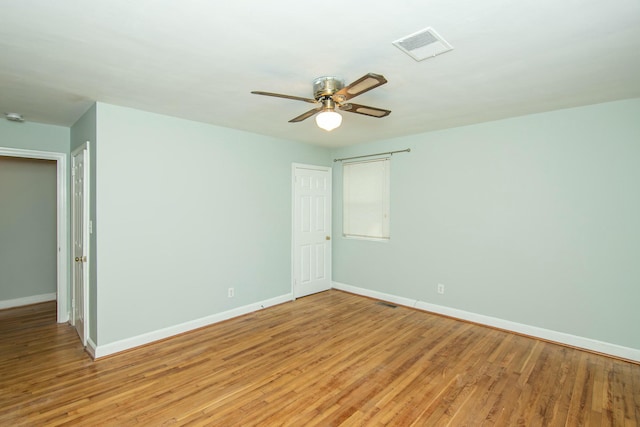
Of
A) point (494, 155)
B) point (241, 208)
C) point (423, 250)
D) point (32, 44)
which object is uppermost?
point (32, 44)

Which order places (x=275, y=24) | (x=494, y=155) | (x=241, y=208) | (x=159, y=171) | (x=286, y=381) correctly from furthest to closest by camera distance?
(x=241, y=208)
(x=494, y=155)
(x=159, y=171)
(x=286, y=381)
(x=275, y=24)

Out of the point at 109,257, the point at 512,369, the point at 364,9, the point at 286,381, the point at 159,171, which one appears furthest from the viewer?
the point at 159,171

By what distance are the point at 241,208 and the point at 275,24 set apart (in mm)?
2757

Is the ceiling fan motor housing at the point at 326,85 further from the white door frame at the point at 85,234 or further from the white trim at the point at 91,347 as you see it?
the white trim at the point at 91,347

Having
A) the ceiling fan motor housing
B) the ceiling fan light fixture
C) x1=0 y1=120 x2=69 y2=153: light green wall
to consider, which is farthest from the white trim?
the ceiling fan motor housing

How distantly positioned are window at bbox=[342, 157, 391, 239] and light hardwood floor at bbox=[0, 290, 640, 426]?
64.7 inches

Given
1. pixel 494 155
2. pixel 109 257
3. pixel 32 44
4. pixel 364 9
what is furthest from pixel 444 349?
pixel 32 44

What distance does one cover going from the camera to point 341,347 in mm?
3221

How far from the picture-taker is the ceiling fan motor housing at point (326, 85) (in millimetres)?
2307

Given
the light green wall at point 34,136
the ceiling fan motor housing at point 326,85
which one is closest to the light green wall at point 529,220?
the ceiling fan motor housing at point 326,85

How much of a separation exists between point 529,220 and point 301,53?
10.1 ft

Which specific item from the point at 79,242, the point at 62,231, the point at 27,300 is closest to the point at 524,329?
the point at 79,242

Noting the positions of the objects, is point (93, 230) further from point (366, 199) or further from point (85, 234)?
point (366, 199)

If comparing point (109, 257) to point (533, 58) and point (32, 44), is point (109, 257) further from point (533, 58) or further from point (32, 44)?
point (533, 58)
